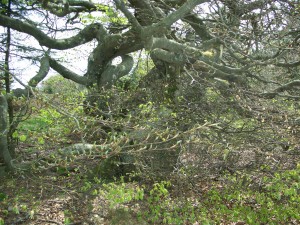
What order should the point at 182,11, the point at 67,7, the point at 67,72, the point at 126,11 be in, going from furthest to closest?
the point at 67,72 → the point at 67,7 → the point at 126,11 → the point at 182,11

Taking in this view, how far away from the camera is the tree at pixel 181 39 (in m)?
6.76

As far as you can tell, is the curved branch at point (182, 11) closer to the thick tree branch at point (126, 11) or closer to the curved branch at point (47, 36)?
the thick tree branch at point (126, 11)

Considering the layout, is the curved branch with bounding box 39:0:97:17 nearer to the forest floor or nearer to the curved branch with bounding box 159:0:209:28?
the curved branch with bounding box 159:0:209:28

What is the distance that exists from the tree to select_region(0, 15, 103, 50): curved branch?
0.02m

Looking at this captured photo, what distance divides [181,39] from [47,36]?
131 inches

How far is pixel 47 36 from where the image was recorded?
8414 mm

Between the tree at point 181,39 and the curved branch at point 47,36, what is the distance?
0.07ft

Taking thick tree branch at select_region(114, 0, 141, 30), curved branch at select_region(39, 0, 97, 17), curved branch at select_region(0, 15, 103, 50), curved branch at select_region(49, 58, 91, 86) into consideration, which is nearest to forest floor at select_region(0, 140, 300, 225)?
curved branch at select_region(49, 58, 91, 86)

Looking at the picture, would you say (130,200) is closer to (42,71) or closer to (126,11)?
(42,71)

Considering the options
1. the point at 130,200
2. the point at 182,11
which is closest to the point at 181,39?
the point at 182,11

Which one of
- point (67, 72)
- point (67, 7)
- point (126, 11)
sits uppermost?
point (67, 7)

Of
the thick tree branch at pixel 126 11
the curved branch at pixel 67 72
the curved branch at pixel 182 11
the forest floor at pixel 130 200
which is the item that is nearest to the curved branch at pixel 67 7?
the curved branch at pixel 67 72

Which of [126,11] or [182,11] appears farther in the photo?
[126,11]

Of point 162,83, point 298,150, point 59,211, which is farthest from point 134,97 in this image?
point 298,150
